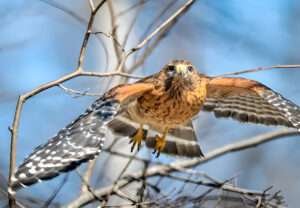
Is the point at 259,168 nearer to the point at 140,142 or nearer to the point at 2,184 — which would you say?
the point at 140,142

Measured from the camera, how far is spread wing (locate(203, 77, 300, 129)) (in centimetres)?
349

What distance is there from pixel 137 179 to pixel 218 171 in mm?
3093

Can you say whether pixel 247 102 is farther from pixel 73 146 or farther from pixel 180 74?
pixel 73 146

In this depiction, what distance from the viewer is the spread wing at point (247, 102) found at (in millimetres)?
3494

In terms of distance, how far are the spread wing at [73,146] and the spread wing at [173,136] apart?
0.44m

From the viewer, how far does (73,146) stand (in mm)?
2982

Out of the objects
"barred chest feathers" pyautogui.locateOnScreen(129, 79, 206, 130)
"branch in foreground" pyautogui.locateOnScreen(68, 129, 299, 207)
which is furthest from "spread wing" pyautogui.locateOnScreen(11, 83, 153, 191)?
"barred chest feathers" pyautogui.locateOnScreen(129, 79, 206, 130)

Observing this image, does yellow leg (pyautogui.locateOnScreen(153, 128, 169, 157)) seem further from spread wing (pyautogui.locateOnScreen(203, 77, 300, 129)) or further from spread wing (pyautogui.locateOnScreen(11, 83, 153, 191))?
spread wing (pyautogui.locateOnScreen(11, 83, 153, 191))

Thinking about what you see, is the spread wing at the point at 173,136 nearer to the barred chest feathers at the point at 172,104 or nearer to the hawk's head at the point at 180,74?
the barred chest feathers at the point at 172,104

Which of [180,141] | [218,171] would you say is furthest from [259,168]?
[180,141]

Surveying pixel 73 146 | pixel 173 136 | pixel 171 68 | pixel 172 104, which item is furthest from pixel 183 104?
pixel 73 146

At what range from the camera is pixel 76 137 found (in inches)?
119

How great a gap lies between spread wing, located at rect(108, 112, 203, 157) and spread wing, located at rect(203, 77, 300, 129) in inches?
7.4

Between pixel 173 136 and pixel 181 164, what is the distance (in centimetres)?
29
